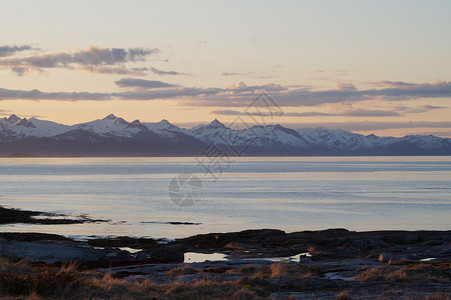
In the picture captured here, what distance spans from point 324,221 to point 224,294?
5535 centimetres

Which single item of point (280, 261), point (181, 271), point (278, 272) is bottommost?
point (280, 261)

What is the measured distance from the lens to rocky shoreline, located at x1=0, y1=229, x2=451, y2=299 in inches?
920

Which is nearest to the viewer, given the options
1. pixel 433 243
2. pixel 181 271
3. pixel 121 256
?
pixel 181 271

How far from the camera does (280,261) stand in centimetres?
3925

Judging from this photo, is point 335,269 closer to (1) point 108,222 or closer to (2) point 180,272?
(2) point 180,272

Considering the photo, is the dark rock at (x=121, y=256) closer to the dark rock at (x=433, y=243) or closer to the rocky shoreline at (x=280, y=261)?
the rocky shoreline at (x=280, y=261)

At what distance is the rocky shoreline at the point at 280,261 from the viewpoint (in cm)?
2338

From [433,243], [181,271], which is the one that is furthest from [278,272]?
[433,243]

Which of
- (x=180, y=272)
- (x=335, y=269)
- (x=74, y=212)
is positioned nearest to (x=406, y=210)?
(x=74, y=212)

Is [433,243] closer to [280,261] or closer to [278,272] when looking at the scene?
[280,261]

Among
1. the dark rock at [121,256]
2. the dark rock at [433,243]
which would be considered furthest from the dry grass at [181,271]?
the dark rock at [433,243]

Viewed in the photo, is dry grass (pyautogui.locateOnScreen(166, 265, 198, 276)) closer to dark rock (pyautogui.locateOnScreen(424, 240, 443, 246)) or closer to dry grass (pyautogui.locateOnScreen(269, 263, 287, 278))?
dry grass (pyautogui.locateOnScreen(269, 263, 287, 278))

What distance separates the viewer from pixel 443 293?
2092 centimetres

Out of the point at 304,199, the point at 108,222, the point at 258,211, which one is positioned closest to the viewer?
the point at 108,222
